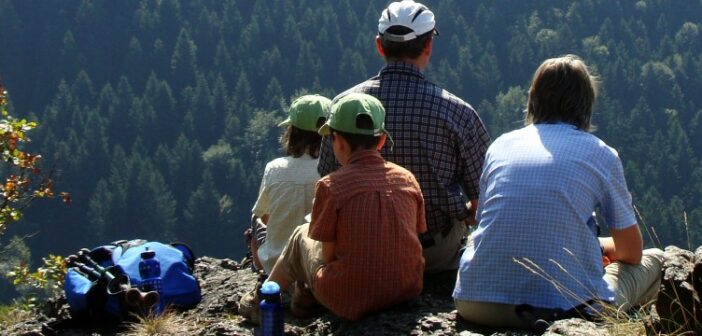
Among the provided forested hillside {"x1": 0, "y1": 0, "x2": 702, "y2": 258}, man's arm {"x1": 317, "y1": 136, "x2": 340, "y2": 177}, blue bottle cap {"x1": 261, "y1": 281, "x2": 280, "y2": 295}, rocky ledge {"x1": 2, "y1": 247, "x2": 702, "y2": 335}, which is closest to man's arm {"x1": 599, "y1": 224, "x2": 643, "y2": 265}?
rocky ledge {"x1": 2, "y1": 247, "x2": 702, "y2": 335}

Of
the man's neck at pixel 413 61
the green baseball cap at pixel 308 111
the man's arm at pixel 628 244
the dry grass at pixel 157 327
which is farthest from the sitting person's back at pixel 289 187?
the man's arm at pixel 628 244

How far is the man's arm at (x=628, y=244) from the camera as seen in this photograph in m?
3.43

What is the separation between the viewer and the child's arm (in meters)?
3.63

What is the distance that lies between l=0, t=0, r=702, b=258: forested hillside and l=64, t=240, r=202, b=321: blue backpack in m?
70.1

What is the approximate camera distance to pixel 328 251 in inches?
144

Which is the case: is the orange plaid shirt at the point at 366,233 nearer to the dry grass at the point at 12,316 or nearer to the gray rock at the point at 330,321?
the gray rock at the point at 330,321

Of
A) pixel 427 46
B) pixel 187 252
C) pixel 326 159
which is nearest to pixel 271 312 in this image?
pixel 326 159

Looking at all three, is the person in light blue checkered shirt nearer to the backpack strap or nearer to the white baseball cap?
the white baseball cap

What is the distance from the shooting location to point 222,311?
4605 millimetres

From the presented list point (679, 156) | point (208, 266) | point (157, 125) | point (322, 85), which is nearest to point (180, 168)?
point (157, 125)

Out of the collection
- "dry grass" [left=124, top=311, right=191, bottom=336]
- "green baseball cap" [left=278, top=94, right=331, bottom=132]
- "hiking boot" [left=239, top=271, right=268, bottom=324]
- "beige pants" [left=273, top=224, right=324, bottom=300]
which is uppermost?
"green baseball cap" [left=278, top=94, right=331, bottom=132]

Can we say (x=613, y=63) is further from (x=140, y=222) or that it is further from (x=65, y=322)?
(x=65, y=322)

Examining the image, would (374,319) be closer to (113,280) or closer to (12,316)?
(113,280)

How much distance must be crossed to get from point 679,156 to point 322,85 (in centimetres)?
3565
